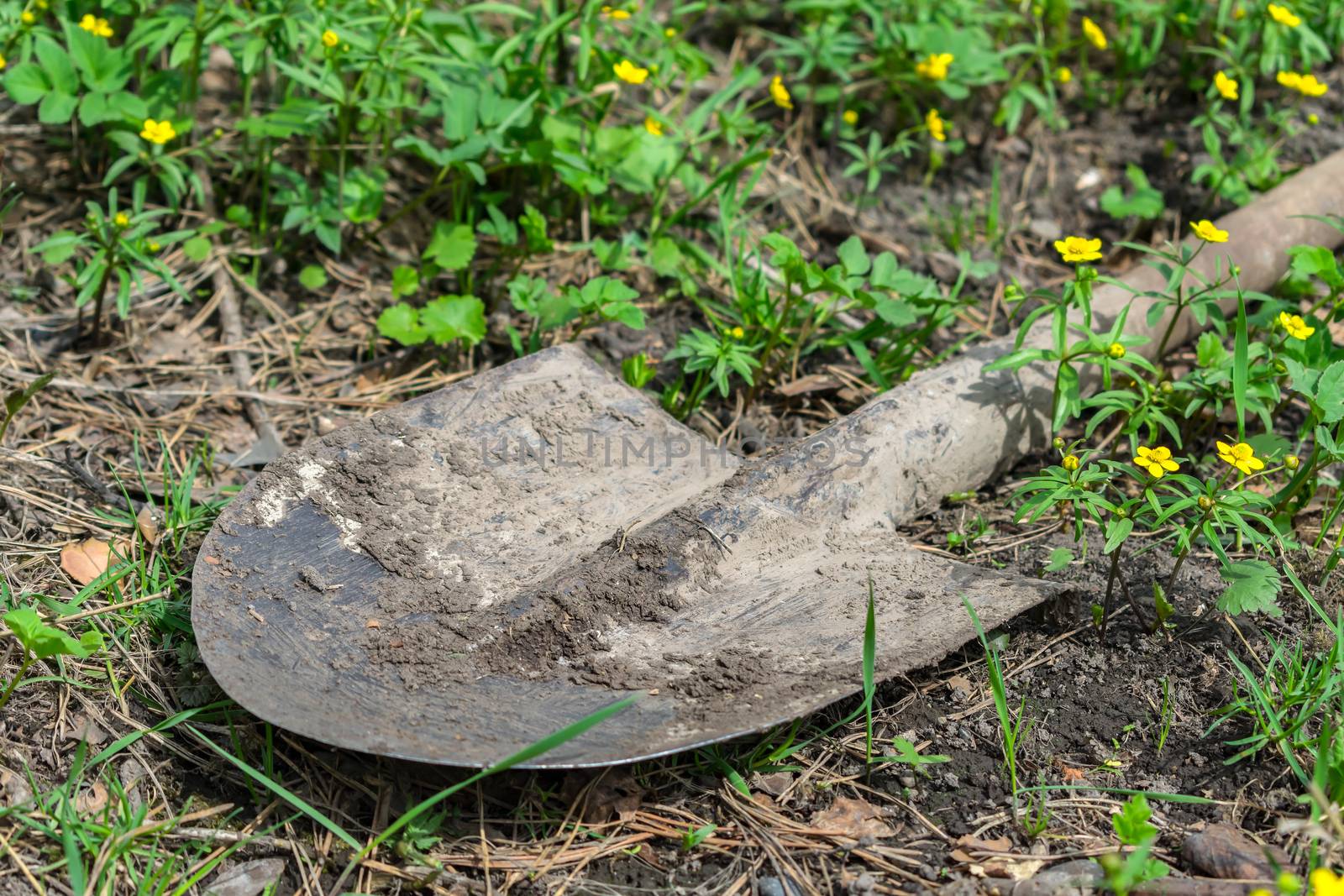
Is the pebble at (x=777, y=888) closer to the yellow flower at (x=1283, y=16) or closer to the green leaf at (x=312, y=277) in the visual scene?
the green leaf at (x=312, y=277)

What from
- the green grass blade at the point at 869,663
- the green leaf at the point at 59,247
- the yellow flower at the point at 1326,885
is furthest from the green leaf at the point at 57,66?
the yellow flower at the point at 1326,885

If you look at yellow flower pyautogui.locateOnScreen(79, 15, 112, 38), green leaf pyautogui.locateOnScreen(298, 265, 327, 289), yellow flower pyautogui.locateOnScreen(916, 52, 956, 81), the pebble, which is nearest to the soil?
the pebble

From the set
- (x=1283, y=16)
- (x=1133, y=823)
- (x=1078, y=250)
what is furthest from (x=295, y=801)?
(x=1283, y=16)

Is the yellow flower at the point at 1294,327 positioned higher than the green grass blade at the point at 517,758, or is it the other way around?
the yellow flower at the point at 1294,327

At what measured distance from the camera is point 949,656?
213 centimetres

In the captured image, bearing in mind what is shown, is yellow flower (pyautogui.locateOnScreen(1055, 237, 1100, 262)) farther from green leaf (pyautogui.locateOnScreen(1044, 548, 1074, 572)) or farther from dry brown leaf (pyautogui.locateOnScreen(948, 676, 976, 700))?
dry brown leaf (pyautogui.locateOnScreen(948, 676, 976, 700))

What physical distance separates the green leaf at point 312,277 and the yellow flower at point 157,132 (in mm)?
458

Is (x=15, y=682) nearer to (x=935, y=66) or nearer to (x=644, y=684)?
(x=644, y=684)

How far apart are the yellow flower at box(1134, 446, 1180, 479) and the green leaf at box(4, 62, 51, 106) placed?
2623mm

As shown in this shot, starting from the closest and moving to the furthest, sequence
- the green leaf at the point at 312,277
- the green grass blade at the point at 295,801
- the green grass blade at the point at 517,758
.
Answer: the green grass blade at the point at 517,758
the green grass blade at the point at 295,801
the green leaf at the point at 312,277

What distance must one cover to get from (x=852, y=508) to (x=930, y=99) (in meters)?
1.91

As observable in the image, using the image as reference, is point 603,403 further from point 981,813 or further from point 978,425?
point 981,813

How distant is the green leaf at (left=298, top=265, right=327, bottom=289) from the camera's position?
292 cm

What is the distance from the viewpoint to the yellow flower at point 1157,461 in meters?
1.97
